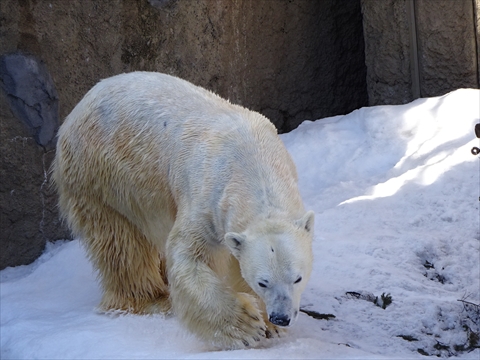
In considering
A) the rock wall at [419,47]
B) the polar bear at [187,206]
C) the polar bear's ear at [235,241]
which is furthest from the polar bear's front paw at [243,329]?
the rock wall at [419,47]

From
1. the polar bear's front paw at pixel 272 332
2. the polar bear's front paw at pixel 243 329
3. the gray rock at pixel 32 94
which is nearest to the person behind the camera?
the polar bear's front paw at pixel 243 329

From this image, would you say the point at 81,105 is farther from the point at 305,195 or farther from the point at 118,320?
the point at 305,195

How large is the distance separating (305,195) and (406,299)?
5.33 ft

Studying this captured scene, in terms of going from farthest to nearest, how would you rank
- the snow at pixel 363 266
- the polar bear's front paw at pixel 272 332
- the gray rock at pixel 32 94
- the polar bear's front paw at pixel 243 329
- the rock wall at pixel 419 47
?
the rock wall at pixel 419 47 < the gray rock at pixel 32 94 < the snow at pixel 363 266 < the polar bear's front paw at pixel 272 332 < the polar bear's front paw at pixel 243 329

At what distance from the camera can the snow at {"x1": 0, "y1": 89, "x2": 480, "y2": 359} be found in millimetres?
3920

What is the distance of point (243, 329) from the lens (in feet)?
11.7

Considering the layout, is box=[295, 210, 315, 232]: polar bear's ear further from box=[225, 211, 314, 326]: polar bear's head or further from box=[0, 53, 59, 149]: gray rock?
box=[0, 53, 59, 149]: gray rock

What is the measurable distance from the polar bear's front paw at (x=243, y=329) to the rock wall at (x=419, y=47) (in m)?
3.57

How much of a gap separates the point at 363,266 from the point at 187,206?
1.25 metres

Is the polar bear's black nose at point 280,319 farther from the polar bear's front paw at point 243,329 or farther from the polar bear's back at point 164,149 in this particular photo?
the polar bear's back at point 164,149

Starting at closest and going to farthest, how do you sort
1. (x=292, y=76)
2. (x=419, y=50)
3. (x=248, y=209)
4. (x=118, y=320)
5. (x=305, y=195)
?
(x=248, y=209) < (x=118, y=320) < (x=305, y=195) < (x=419, y=50) < (x=292, y=76)

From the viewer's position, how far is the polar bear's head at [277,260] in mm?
3184

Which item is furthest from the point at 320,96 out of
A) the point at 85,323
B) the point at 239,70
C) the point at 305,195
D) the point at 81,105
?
the point at 85,323

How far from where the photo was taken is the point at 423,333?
4031 mm
